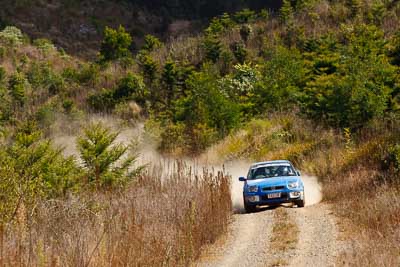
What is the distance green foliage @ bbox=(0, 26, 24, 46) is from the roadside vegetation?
284 millimetres

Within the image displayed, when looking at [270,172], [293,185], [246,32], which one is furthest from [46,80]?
[293,185]

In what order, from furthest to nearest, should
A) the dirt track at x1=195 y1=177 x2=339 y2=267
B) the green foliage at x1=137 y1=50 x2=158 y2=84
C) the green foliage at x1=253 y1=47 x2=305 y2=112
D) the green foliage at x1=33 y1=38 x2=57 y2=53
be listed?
the green foliage at x1=33 y1=38 x2=57 y2=53 < the green foliage at x1=137 y1=50 x2=158 y2=84 < the green foliage at x1=253 y1=47 x2=305 y2=112 < the dirt track at x1=195 y1=177 x2=339 y2=267

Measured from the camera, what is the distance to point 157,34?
7706 cm

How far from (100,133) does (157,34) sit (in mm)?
60326

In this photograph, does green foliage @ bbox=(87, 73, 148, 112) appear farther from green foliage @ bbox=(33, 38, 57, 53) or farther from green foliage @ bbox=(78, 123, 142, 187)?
green foliage @ bbox=(78, 123, 142, 187)

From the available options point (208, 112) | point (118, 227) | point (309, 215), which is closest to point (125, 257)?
point (118, 227)

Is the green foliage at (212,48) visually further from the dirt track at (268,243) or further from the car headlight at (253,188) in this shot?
the dirt track at (268,243)

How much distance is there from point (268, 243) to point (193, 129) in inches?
855

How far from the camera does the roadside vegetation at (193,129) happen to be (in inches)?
338

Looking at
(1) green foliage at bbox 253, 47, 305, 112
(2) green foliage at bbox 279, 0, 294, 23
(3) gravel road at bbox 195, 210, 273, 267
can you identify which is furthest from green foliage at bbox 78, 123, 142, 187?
(2) green foliage at bbox 279, 0, 294, 23

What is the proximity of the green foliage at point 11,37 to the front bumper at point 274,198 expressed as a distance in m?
47.7

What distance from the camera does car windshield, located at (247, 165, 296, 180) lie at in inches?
673

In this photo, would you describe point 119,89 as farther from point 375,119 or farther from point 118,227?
point 118,227

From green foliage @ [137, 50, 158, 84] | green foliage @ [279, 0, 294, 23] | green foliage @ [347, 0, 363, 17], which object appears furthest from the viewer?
green foliage @ [279, 0, 294, 23]
